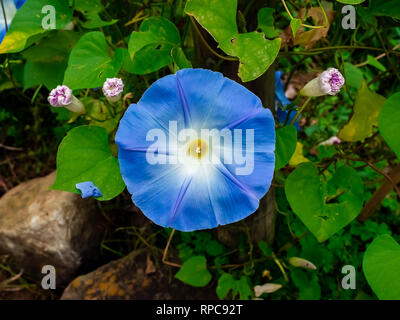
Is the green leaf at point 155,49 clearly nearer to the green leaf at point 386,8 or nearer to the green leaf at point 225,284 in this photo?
the green leaf at point 386,8

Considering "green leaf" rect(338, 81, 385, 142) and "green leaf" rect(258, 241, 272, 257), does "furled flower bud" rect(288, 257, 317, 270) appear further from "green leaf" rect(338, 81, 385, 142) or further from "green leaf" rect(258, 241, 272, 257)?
"green leaf" rect(338, 81, 385, 142)

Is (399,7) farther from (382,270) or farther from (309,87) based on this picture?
(382,270)

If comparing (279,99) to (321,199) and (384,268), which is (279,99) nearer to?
(321,199)

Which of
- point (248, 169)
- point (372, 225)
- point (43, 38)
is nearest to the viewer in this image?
point (248, 169)

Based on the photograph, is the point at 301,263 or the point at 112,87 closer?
the point at 112,87

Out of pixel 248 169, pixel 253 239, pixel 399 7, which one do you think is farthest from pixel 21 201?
pixel 399 7

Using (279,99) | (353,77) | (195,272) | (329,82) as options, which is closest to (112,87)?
(329,82)
